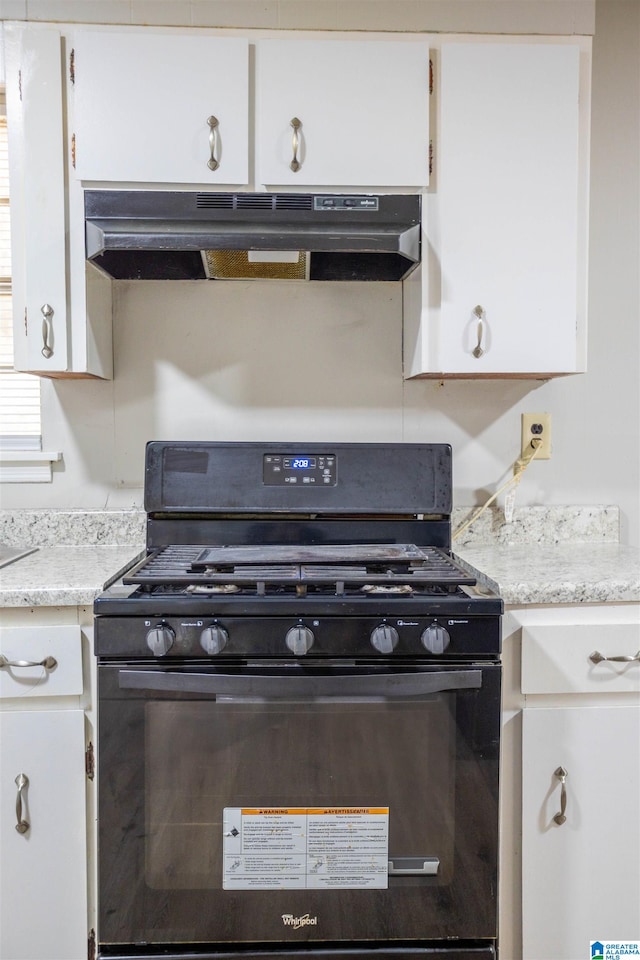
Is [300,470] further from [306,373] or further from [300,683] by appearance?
[300,683]

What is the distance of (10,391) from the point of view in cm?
180

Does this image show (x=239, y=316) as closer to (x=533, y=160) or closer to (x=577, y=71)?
Answer: (x=533, y=160)

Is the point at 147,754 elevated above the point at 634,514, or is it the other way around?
the point at 634,514

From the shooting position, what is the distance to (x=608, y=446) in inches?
73.9

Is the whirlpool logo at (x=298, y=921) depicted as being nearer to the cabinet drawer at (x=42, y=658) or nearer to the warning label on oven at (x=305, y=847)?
the warning label on oven at (x=305, y=847)

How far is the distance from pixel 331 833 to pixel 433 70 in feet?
5.38

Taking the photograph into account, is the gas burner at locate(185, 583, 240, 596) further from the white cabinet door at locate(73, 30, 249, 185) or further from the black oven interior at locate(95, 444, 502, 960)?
the white cabinet door at locate(73, 30, 249, 185)

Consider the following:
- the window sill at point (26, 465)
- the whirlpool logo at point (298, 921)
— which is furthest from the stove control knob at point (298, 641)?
the window sill at point (26, 465)

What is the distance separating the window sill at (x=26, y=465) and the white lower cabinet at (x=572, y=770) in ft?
4.13

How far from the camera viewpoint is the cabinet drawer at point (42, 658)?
1.25 metres

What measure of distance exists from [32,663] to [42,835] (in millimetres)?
344

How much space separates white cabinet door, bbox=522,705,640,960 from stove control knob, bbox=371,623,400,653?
0.35 metres

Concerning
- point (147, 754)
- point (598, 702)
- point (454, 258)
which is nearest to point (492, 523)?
point (598, 702)

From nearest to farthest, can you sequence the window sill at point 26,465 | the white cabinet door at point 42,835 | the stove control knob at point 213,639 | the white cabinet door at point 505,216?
the stove control knob at point 213,639 → the white cabinet door at point 42,835 → the white cabinet door at point 505,216 → the window sill at point 26,465
